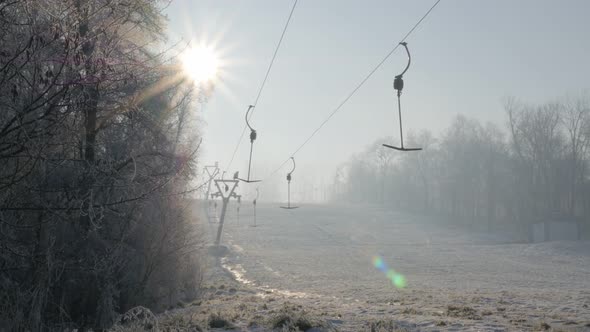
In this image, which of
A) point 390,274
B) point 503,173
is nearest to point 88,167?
point 390,274

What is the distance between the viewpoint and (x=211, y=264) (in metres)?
35.3

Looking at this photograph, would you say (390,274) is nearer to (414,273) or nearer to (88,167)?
(414,273)

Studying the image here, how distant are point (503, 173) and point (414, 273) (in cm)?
4779

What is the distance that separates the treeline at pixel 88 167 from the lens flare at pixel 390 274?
13200mm

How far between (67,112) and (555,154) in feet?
231

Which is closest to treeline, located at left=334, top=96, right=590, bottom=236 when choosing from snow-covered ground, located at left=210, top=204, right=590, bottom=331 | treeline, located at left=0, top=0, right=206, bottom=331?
snow-covered ground, located at left=210, top=204, right=590, bottom=331

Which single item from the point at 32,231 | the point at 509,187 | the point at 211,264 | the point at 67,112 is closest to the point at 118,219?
the point at 32,231

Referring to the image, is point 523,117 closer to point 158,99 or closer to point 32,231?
point 158,99

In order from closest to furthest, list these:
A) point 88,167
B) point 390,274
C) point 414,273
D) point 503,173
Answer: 1. point 88,167
2. point 390,274
3. point 414,273
4. point 503,173

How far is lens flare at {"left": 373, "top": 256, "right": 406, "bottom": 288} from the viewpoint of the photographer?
28.2 m

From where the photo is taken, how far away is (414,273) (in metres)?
34.9

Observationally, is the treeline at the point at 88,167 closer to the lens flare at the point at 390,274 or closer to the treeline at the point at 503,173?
the lens flare at the point at 390,274

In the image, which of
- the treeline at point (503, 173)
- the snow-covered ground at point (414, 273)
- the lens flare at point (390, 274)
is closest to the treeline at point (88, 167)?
the snow-covered ground at point (414, 273)

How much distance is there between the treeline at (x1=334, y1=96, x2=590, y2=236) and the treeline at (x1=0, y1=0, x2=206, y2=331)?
5186 cm
